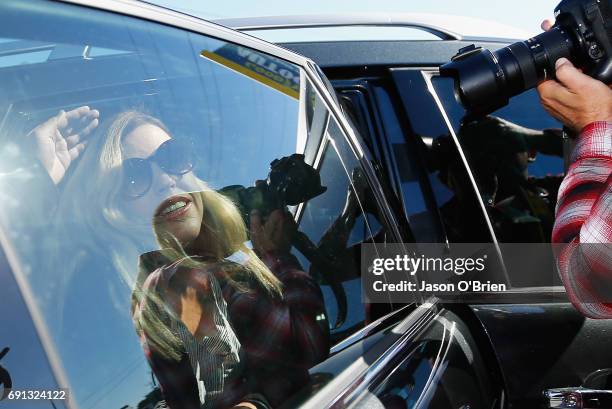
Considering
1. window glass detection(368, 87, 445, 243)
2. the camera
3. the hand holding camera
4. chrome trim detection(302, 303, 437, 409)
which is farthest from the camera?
window glass detection(368, 87, 445, 243)

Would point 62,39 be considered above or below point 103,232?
above

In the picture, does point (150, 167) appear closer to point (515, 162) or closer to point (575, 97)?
point (575, 97)

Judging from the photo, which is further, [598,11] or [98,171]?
[598,11]

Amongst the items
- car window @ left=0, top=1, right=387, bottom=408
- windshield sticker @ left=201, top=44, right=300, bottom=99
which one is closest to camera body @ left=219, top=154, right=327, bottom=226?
car window @ left=0, top=1, right=387, bottom=408

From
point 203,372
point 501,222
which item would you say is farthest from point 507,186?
point 203,372

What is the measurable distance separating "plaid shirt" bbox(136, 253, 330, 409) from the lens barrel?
2.19 ft

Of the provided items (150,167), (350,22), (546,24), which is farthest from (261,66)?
(546,24)

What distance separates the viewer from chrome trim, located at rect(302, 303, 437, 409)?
102 cm

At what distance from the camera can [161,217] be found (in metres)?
0.93

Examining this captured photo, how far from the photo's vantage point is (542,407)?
149 cm

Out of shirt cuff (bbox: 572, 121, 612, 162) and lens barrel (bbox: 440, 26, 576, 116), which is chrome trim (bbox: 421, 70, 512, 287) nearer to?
lens barrel (bbox: 440, 26, 576, 116)

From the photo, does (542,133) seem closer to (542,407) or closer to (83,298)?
(542,407)

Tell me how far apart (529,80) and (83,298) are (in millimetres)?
1203

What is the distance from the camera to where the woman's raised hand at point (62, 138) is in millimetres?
815
